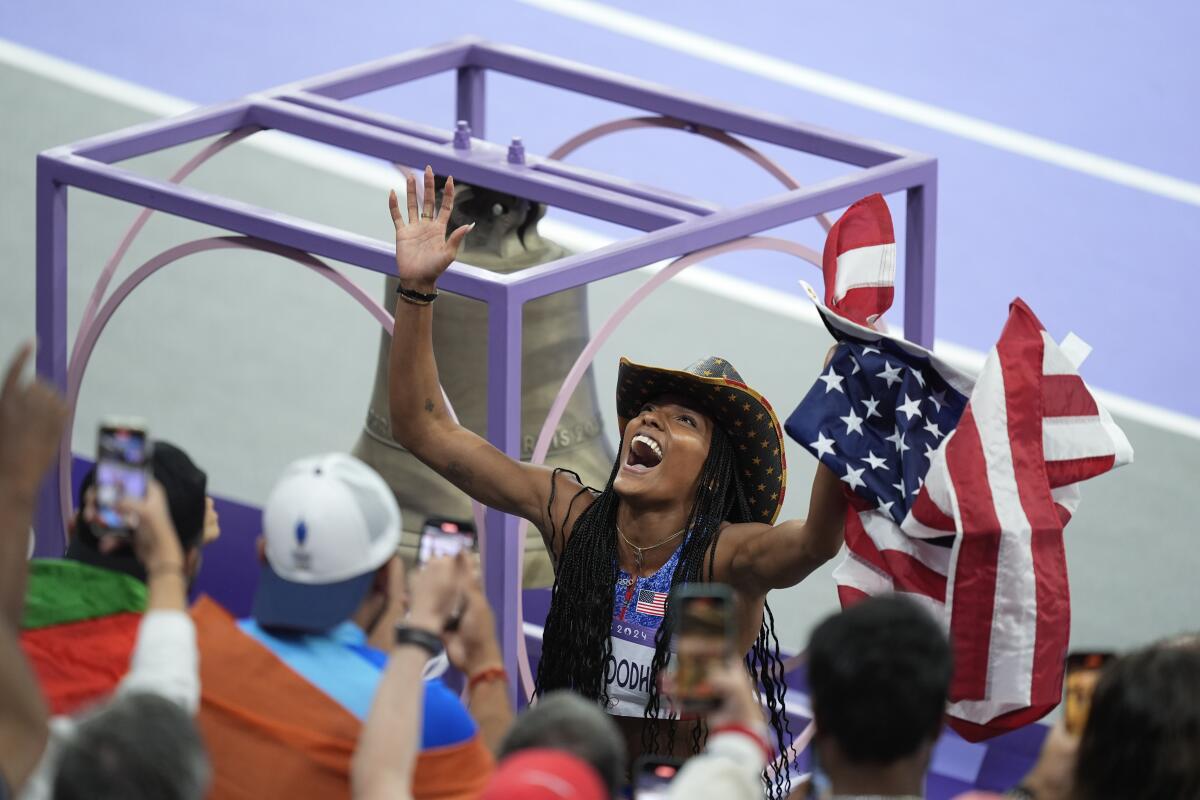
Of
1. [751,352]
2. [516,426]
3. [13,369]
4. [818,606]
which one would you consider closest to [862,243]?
[516,426]

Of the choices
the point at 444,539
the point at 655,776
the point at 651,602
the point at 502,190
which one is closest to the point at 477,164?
the point at 502,190

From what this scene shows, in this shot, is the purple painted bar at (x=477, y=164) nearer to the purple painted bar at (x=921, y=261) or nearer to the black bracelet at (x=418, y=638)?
the purple painted bar at (x=921, y=261)

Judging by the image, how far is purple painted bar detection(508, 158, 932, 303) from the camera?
15.8ft

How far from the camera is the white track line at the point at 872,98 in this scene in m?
11.3

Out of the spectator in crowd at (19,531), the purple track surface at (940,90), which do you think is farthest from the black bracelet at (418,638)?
the purple track surface at (940,90)

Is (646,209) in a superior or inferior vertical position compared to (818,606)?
superior

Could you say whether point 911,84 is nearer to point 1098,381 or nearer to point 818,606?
point 1098,381

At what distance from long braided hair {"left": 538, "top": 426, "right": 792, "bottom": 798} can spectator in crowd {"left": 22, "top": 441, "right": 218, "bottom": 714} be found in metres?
1.04

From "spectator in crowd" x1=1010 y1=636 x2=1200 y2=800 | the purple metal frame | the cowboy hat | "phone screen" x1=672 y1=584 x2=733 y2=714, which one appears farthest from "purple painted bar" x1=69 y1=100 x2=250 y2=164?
"spectator in crowd" x1=1010 y1=636 x2=1200 y2=800

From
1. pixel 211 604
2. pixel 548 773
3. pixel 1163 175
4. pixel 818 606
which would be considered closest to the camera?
pixel 548 773

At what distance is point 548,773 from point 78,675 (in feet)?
4.04

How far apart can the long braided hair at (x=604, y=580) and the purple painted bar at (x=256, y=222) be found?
0.53m

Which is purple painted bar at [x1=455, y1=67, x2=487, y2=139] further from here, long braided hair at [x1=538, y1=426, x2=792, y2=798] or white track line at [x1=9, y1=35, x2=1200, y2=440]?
long braided hair at [x1=538, y1=426, x2=792, y2=798]

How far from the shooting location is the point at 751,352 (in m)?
9.34
